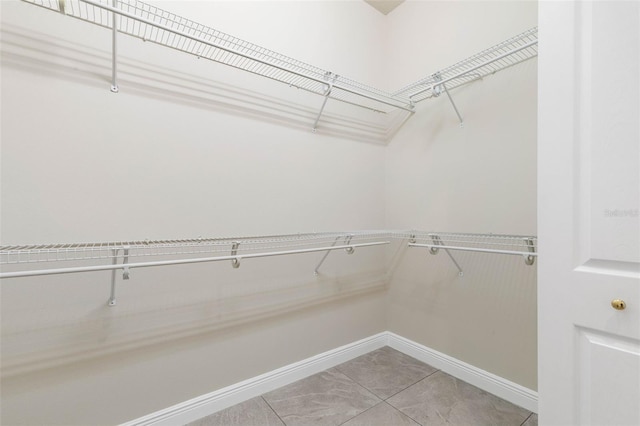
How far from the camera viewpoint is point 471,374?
1655 mm

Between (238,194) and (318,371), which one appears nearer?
(238,194)

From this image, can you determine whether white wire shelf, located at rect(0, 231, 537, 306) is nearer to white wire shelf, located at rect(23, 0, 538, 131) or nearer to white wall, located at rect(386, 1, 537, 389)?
white wall, located at rect(386, 1, 537, 389)

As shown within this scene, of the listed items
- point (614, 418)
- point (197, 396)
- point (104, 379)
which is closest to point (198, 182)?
point (104, 379)

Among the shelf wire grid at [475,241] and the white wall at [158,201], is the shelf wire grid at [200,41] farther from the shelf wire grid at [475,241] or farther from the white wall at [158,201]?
the shelf wire grid at [475,241]

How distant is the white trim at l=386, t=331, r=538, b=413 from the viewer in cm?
145

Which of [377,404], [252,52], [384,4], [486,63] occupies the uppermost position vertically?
[384,4]

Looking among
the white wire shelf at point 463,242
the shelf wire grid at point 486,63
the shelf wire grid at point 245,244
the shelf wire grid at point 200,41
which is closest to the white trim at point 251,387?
the shelf wire grid at point 245,244

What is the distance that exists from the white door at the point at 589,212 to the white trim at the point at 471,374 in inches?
28.1

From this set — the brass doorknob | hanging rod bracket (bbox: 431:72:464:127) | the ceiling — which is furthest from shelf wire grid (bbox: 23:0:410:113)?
the brass doorknob

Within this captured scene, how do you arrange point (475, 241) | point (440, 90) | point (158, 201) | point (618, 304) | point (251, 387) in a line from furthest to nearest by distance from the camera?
point (440, 90), point (475, 241), point (251, 387), point (158, 201), point (618, 304)

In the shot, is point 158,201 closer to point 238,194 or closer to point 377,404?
point 238,194

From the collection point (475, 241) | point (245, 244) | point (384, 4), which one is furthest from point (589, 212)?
point (384, 4)

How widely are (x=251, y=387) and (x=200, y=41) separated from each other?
1704 mm

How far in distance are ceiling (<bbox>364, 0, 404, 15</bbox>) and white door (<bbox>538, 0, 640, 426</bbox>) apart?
151 cm
